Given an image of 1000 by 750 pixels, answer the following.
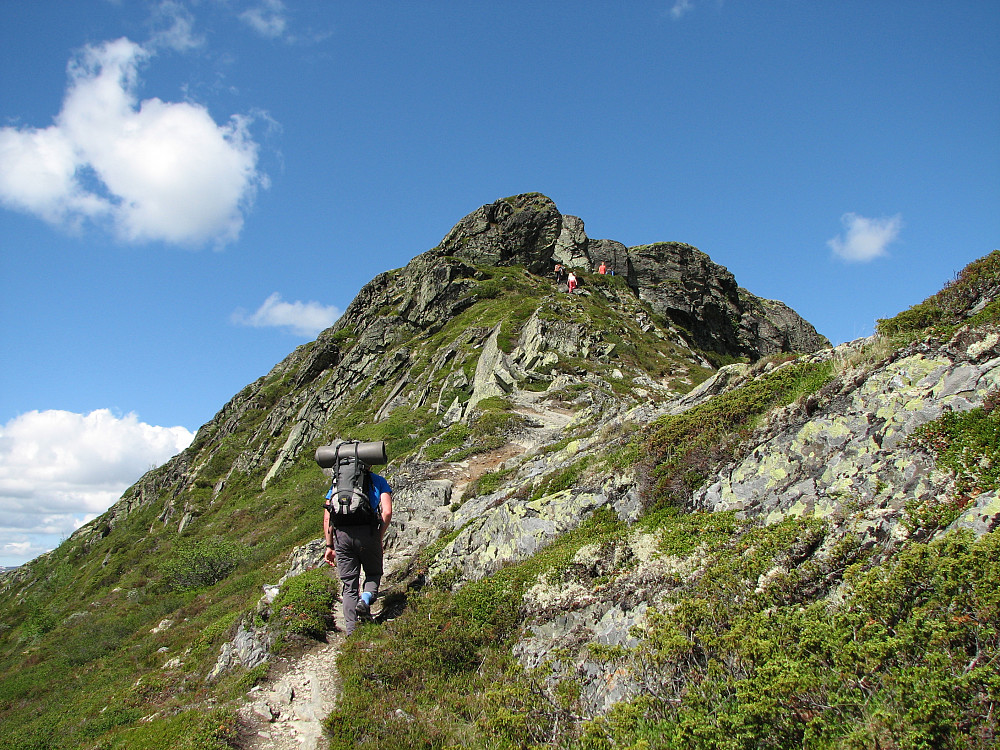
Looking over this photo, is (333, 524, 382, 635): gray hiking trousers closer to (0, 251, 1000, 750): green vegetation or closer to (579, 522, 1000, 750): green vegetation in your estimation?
(0, 251, 1000, 750): green vegetation

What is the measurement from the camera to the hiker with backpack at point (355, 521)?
8078mm

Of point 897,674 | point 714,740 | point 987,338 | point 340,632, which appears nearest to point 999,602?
point 897,674

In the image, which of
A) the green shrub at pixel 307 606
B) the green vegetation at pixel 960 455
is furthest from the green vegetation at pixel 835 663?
the green shrub at pixel 307 606

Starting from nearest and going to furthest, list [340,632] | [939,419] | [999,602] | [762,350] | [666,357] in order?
[999,602] → [939,419] → [340,632] → [666,357] → [762,350]

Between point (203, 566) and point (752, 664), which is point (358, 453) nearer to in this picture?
point (752, 664)

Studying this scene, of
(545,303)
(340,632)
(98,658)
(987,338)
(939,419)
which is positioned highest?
(545,303)

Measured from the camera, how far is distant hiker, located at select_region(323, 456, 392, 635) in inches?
322

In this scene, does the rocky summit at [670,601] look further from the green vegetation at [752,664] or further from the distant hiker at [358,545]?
the distant hiker at [358,545]

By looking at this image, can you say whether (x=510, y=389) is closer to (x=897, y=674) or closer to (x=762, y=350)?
(x=897, y=674)

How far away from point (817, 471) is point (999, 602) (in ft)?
10.9

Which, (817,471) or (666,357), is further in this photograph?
(666,357)

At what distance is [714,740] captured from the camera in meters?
3.77

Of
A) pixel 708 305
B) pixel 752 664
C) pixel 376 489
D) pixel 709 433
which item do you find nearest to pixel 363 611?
pixel 376 489

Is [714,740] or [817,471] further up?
[817,471]
